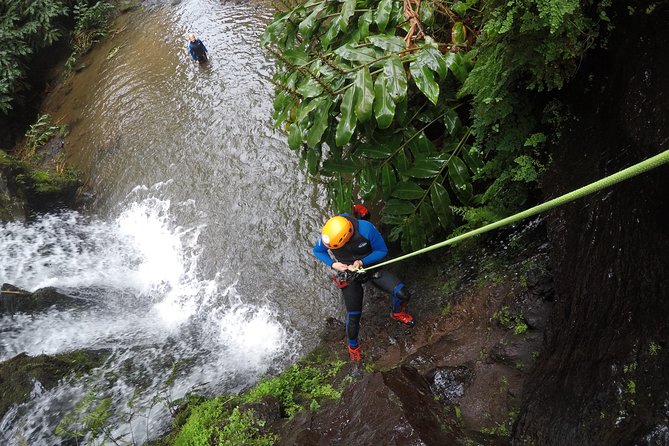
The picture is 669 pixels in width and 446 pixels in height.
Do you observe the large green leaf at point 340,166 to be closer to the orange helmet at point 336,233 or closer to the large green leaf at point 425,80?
the orange helmet at point 336,233

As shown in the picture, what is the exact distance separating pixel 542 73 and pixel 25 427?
607 cm

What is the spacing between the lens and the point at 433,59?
11.8 feet

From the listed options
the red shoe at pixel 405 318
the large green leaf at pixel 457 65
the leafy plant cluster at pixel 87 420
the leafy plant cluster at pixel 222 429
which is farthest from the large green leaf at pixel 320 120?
the leafy plant cluster at pixel 87 420

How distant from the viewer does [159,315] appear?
609 centimetres

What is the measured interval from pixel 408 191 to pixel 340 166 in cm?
80

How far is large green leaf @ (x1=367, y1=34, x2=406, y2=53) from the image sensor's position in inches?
153

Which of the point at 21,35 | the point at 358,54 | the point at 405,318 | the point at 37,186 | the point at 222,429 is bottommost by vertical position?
the point at 405,318

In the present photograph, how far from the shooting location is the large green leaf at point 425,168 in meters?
4.09

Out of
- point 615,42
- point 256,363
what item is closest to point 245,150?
point 256,363

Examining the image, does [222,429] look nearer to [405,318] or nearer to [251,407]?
[251,407]

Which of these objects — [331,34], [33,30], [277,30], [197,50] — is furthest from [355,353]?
[33,30]

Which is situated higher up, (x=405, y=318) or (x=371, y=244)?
(x=371, y=244)

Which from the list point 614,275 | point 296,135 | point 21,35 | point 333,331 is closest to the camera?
point 614,275

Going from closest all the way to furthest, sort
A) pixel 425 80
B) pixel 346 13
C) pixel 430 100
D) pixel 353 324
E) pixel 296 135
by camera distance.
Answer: pixel 425 80, pixel 430 100, pixel 296 135, pixel 353 324, pixel 346 13
